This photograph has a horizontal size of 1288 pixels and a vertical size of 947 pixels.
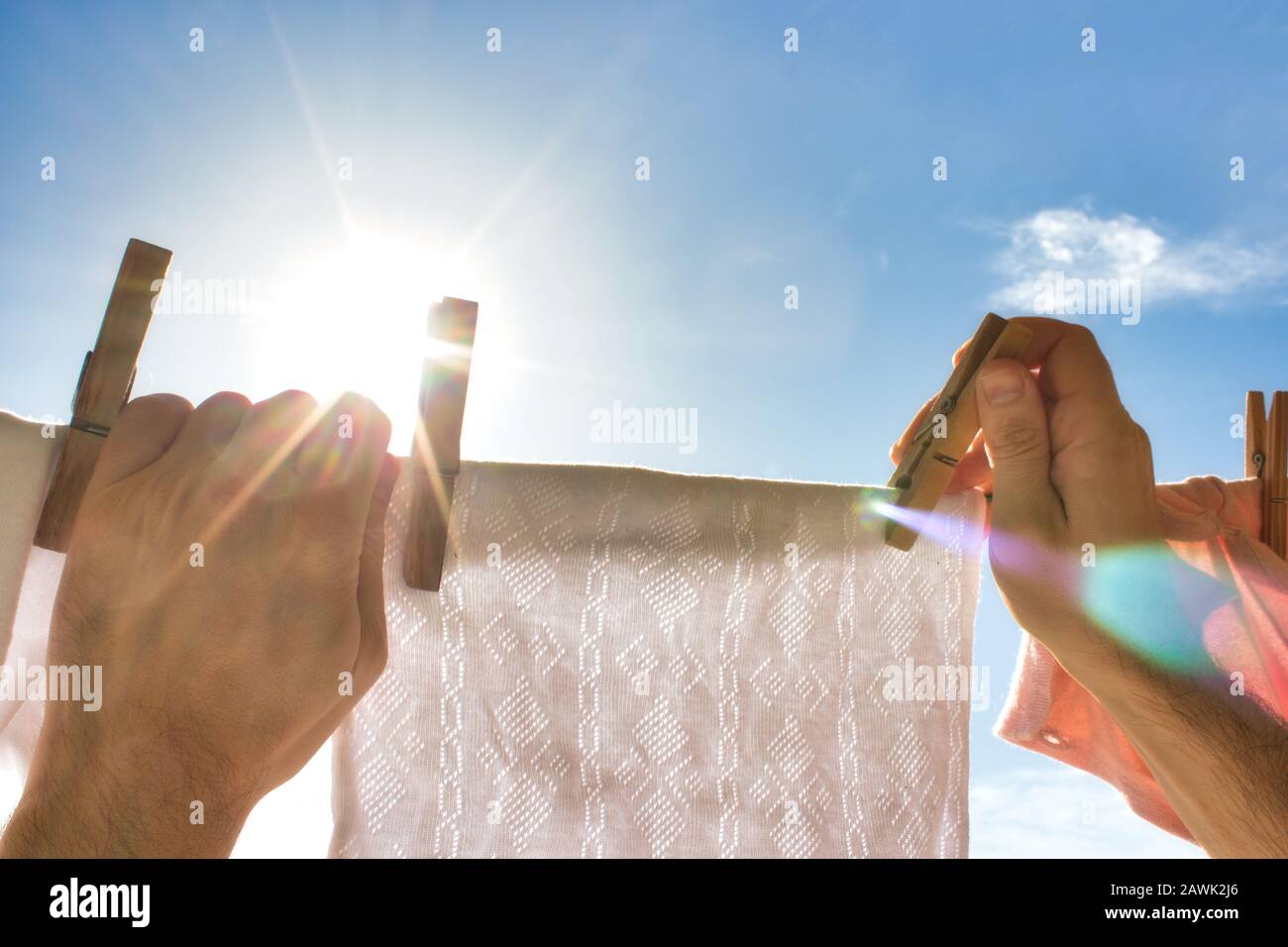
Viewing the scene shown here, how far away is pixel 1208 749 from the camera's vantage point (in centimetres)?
74

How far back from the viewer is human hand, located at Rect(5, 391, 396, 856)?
74 cm

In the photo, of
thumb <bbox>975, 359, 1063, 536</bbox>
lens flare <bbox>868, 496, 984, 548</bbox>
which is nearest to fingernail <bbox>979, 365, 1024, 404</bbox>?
thumb <bbox>975, 359, 1063, 536</bbox>

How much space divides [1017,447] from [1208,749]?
12.2 inches

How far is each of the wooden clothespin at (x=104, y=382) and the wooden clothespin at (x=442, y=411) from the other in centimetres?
23

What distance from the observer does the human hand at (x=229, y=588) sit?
739 mm

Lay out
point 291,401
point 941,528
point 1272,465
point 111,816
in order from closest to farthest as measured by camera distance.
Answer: point 111,816 < point 291,401 < point 941,528 < point 1272,465

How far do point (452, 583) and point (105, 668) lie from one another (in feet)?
1.01

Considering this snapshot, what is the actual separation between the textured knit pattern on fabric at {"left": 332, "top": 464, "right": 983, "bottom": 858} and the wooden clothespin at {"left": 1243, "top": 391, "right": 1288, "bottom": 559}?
22.2 inches

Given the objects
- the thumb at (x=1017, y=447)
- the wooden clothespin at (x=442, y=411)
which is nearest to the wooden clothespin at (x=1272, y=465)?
the thumb at (x=1017, y=447)

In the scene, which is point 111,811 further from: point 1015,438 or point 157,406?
point 1015,438

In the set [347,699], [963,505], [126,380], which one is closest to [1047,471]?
[963,505]

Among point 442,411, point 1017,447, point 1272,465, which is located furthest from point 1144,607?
point 442,411

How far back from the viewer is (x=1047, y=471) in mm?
854
